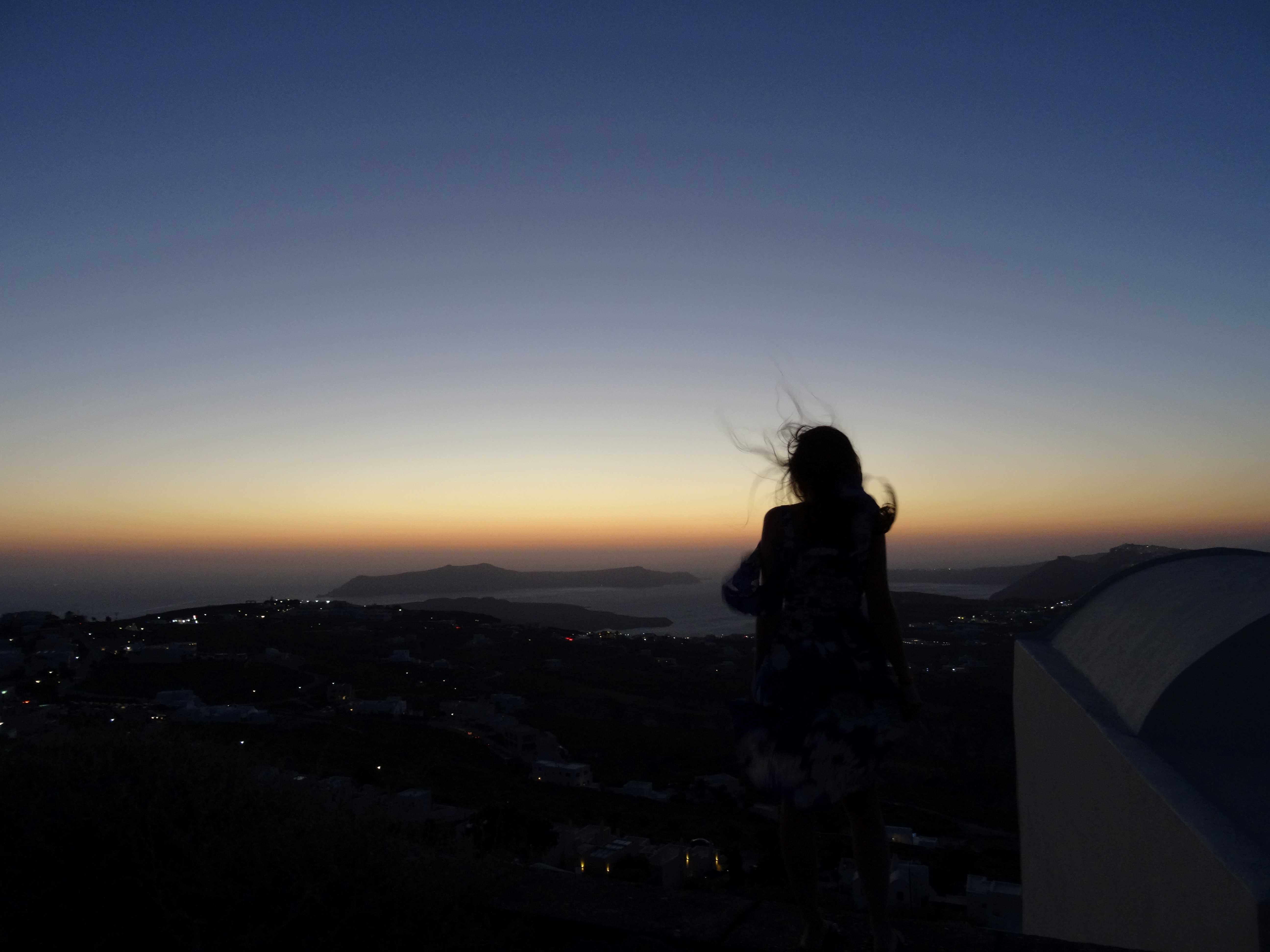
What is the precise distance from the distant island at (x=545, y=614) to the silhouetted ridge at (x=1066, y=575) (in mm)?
24987

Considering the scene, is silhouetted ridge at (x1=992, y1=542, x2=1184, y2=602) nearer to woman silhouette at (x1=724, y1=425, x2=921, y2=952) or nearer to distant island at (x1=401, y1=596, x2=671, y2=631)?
woman silhouette at (x1=724, y1=425, x2=921, y2=952)

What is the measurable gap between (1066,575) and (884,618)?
22.5 metres

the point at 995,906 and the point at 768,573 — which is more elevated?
the point at 768,573

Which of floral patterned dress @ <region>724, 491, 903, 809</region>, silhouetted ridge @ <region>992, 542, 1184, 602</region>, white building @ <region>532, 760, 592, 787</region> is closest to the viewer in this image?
floral patterned dress @ <region>724, 491, 903, 809</region>

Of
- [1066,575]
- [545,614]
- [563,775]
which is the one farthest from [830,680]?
[545,614]

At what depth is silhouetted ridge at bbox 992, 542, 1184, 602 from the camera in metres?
11.1

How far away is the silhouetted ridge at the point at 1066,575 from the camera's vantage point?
1113 cm

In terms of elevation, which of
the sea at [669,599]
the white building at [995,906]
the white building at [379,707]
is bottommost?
the sea at [669,599]

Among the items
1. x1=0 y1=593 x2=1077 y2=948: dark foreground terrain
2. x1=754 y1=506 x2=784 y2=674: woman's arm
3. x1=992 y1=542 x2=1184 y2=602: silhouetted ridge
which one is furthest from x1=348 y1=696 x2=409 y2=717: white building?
x1=754 y1=506 x2=784 y2=674: woman's arm

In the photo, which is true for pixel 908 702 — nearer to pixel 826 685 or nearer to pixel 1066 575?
pixel 826 685

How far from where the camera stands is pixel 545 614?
5453 centimetres

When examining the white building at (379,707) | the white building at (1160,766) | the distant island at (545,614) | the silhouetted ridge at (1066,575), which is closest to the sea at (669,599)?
the distant island at (545,614)

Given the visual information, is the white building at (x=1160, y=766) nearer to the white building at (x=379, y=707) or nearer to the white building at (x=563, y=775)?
the white building at (x=563, y=775)

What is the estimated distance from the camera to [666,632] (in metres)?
43.3
